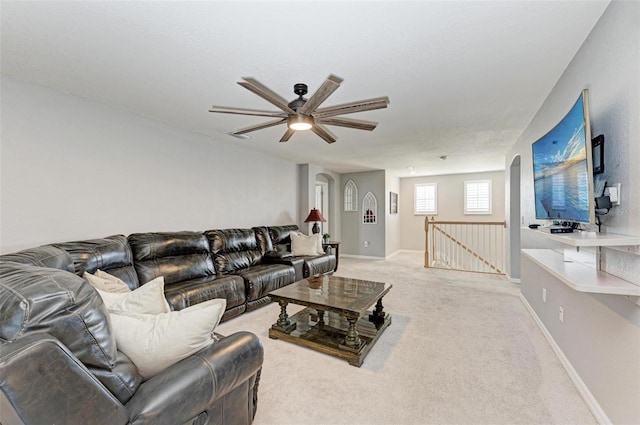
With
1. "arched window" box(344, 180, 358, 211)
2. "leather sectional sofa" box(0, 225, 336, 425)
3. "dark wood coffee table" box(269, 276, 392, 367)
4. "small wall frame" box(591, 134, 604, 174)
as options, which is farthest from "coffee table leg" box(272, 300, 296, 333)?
"arched window" box(344, 180, 358, 211)

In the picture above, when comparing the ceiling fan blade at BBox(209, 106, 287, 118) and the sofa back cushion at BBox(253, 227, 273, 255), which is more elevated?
the ceiling fan blade at BBox(209, 106, 287, 118)

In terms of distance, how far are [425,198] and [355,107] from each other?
7.06 meters

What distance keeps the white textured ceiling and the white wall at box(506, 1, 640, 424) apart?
201 mm

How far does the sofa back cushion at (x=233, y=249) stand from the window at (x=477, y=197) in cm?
635

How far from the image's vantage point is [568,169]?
1.80 metres

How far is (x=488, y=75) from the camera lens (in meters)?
2.29

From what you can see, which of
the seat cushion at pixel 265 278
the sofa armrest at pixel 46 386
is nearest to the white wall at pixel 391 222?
the seat cushion at pixel 265 278

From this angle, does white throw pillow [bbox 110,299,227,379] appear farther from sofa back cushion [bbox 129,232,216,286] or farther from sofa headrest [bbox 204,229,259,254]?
sofa headrest [bbox 204,229,259,254]

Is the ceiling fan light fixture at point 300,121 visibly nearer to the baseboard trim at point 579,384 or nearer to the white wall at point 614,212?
the white wall at point 614,212

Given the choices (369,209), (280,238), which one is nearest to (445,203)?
(369,209)

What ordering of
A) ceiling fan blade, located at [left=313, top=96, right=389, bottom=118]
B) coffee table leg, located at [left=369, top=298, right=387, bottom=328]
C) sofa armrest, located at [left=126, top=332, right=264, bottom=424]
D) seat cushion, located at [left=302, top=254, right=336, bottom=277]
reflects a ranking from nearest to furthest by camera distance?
sofa armrest, located at [left=126, top=332, right=264, bottom=424], ceiling fan blade, located at [left=313, top=96, right=389, bottom=118], coffee table leg, located at [left=369, top=298, right=387, bottom=328], seat cushion, located at [left=302, top=254, right=336, bottom=277]

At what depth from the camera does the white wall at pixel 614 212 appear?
53.1 inches

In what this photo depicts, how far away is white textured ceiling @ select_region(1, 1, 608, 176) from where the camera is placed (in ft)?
5.17

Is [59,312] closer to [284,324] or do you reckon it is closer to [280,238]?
[284,324]
